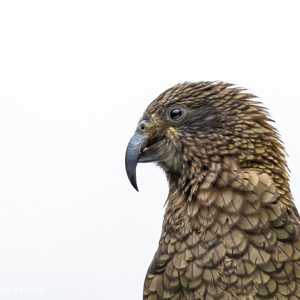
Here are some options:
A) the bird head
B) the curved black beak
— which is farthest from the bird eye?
the curved black beak

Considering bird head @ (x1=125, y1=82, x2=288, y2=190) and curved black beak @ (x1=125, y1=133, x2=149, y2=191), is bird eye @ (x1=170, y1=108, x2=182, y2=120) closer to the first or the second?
bird head @ (x1=125, y1=82, x2=288, y2=190)

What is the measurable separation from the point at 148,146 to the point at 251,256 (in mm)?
962

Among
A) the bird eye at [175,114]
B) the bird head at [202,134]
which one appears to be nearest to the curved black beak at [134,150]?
the bird head at [202,134]

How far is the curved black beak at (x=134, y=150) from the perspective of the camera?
2941mm

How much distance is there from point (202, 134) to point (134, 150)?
0.44 m

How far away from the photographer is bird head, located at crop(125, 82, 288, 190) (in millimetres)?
2730

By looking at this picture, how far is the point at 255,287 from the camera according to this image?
7.88 feet

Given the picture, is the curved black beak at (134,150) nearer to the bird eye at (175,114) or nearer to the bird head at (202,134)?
the bird head at (202,134)

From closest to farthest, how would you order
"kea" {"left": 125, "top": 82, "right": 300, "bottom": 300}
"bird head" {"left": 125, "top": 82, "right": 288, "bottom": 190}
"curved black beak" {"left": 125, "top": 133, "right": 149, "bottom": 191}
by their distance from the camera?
"kea" {"left": 125, "top": 82, "right": 300, "bottom": 300}, "bird head" {"left": 125, "top": 82, "right": 288, "bottom": 190}, "curved black beak" {"left": 125, "top": 133, "right": 149, "bottom": 191}

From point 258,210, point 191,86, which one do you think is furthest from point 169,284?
point 191,86

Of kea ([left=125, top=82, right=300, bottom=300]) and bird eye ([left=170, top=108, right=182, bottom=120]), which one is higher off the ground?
bird eye ([left=170, top=108, right=182, bottom=120])

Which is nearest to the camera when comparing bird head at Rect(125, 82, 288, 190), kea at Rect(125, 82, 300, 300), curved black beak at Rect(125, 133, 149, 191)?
kea at Rect(125, 82, 300, 300)

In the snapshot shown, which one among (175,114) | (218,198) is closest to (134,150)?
Answer: (175,114)

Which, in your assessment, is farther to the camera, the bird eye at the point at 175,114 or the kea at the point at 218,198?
the bird eye at the point at 175,114
